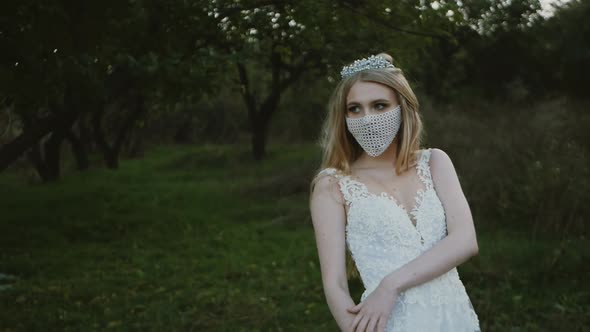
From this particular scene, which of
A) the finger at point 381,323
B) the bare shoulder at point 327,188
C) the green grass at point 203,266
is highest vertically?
the bare shoulder at point 327,188

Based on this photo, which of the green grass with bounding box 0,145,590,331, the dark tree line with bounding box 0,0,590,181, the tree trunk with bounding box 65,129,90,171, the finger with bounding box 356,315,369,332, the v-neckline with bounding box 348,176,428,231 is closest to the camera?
the finger with bounding box 356,315,369,332

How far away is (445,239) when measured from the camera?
2168mm

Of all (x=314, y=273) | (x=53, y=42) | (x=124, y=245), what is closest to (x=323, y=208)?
(x=53, y=42)

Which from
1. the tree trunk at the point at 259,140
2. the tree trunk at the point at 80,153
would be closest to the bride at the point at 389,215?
Result: the tree trunk at the point at 259,140

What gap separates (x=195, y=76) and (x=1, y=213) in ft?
21.5

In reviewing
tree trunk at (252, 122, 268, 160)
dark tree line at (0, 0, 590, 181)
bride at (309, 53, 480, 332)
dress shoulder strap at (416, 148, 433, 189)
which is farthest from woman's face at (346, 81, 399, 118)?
tree trunk at (252, 122, 268, 160)

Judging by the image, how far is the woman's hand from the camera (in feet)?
6.65

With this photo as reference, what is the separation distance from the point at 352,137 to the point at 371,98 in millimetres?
213

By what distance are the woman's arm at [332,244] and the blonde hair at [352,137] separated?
102mm

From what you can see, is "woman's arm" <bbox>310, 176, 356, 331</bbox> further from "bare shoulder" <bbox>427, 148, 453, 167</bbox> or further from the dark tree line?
the dark tree line

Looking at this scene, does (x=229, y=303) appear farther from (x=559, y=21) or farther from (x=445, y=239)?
(x=559, y=21)

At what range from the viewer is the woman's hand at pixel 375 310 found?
203 cm

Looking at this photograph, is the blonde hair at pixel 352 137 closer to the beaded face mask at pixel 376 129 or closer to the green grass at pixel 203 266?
the beaded face mask at pixel 376 129

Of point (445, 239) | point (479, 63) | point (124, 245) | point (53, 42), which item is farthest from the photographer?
point (479, 63)
